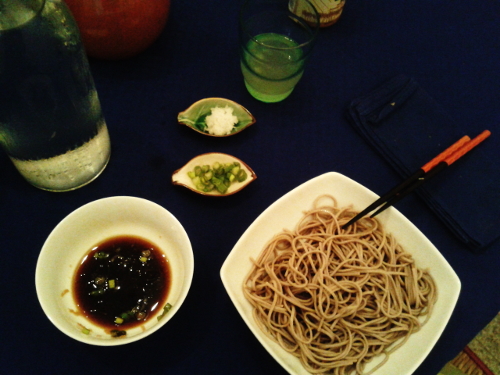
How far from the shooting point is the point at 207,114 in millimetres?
1117

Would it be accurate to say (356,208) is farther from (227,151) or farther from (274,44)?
(274,44)

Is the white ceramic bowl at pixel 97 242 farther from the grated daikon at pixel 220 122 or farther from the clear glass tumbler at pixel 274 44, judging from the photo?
the clear glass tumbler at pixel 274 44

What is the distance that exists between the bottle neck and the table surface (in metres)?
0.43

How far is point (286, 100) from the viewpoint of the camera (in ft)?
3.95

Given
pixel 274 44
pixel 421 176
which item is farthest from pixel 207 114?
pixel 421 176

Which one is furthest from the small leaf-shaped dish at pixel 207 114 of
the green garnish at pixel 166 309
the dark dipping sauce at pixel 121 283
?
the green garnish at pixel 166 309

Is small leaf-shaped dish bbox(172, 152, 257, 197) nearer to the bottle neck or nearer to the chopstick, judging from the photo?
the chopstick

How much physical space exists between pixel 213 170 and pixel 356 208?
379 millimetres

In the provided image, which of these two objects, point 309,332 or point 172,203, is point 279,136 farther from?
point 309,332

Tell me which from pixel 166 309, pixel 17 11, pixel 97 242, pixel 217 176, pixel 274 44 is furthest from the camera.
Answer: pixel 274 44

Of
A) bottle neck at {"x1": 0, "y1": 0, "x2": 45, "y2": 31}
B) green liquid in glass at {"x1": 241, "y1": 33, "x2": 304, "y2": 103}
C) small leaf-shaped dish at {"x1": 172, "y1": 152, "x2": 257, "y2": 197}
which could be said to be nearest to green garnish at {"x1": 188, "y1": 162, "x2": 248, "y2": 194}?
small leaf-shaped dish at {"x1": 172, "y1": 152, "x2": 257, "y2": 197}

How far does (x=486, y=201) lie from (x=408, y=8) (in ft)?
2.57

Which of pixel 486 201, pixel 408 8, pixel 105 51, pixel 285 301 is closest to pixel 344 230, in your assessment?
pixel 285 301

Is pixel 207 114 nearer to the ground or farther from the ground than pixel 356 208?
nearer to the ground
